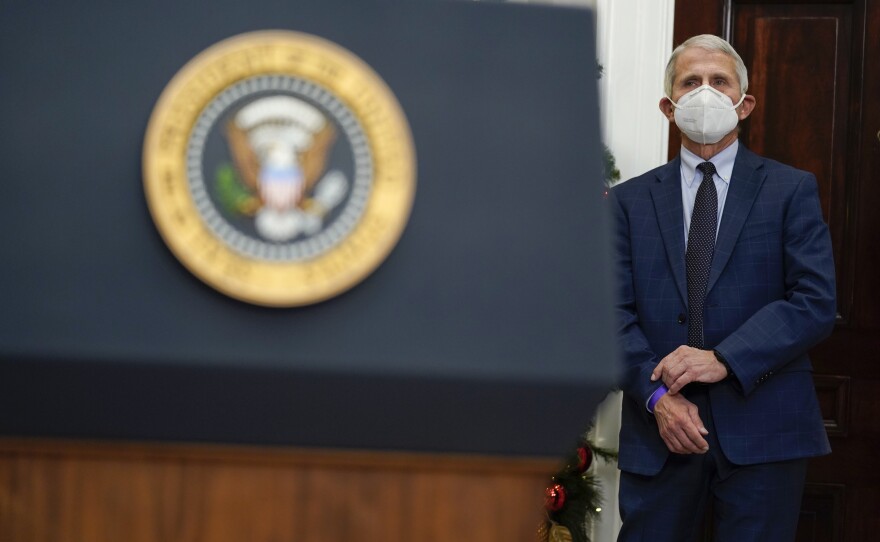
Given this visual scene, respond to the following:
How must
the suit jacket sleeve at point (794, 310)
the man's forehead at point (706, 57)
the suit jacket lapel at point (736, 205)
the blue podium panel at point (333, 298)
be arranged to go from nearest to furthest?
the blue podium panel at point (333, 298) → the suit jacket sleeve at point (794, 310) → the suit jacket lapel at point (736, 205) → the man's forehead at point (706, 57)

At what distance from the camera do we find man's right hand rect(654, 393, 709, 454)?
205cm

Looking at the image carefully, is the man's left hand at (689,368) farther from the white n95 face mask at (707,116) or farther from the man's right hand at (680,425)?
the white n95 face mask at (707,116)

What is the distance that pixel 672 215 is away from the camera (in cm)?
221

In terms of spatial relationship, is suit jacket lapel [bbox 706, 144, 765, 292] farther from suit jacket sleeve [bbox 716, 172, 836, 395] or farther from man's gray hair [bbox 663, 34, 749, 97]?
man's gray hair [bbox 663, 34, 749, 97]

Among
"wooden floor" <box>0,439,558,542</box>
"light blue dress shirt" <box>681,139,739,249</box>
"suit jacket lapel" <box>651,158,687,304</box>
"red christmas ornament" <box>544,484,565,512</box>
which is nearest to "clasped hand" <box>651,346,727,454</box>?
"suit jacket lapel" <box>651,158,687,304</box>

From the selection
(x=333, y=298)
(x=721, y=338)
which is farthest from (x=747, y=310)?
Result: (x=333, y=298)

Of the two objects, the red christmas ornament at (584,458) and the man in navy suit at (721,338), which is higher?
the man in navy suit at (721,338)

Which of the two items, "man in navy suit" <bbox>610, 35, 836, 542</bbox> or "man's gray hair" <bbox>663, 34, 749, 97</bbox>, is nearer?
"man in navy suit" <bbox>610, 35, 836, 542</bbox>

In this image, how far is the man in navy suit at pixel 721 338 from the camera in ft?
6.76

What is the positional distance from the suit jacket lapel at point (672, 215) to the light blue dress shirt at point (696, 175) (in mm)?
15

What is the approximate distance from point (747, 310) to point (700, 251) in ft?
0.50

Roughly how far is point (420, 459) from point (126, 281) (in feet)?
0.85

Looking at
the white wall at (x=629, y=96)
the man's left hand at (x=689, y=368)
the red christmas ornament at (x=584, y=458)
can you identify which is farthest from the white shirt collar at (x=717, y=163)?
the red christmas ornament at (x=584, y=458)

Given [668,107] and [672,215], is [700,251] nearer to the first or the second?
[672,215]
